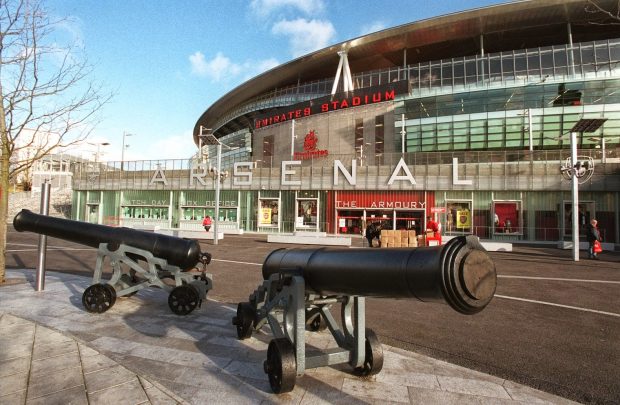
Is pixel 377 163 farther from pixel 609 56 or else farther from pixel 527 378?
pixel 527 378

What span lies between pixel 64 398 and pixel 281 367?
1.93 metres

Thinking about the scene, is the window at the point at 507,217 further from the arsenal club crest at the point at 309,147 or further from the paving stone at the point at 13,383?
the paving stone at the point at 13,383

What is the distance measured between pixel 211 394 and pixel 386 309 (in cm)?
452

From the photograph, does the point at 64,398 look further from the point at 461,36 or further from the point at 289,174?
the point at 461,36

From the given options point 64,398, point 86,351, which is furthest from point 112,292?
point 64,398

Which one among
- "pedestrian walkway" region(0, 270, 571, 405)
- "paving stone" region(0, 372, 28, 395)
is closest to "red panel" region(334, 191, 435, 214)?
"pedestrian walkway" region(0, 270, 571, 405)

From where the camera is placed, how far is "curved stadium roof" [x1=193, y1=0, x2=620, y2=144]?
35.7m

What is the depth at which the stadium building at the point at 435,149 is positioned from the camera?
27625 mm

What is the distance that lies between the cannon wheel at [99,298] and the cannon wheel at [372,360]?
4570 millimetres

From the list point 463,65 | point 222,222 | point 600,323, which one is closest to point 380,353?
point 600,323

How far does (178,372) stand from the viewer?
12.8 feet

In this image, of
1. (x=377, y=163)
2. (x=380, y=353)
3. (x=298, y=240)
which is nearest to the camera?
(x=380, y=353)

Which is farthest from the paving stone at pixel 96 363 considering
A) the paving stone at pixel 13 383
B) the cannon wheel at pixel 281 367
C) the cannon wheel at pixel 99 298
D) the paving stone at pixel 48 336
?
the cannon wheel at pixel 99 298

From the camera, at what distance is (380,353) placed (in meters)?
3.88
